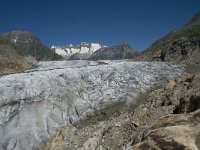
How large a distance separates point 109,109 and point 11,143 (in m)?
8.44

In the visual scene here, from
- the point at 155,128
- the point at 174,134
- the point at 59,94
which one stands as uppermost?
the point at 174,134

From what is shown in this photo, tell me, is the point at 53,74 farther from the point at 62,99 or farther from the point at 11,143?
the point at 11,143

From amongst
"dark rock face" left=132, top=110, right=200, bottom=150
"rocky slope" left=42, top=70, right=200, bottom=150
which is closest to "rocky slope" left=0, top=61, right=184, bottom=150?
"rocky slope" left=42, top=70, right=200, bottom=150

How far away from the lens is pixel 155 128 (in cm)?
1483

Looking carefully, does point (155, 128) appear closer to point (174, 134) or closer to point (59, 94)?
point (174, 134)

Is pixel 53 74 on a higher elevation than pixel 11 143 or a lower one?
higher

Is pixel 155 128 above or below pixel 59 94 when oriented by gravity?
above

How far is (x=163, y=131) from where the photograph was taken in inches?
530

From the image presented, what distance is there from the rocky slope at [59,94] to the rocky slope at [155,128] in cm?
518

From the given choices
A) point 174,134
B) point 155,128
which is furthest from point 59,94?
point 174,134

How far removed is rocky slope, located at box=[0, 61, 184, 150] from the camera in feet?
93.9

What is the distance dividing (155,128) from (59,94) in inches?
736

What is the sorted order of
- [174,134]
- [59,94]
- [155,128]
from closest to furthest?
[174,134]
[155,128]
[59,94]

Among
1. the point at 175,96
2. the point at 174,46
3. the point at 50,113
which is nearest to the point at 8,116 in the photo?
the point at 50,113
